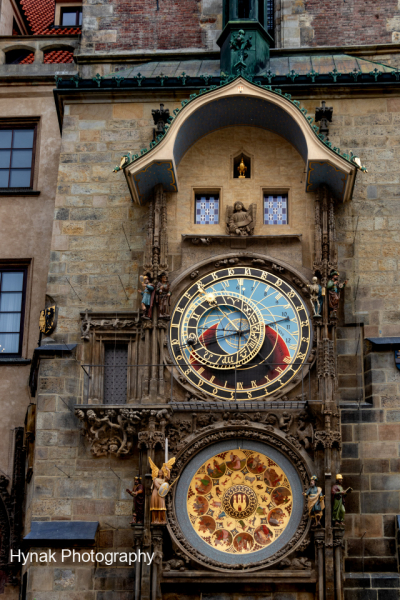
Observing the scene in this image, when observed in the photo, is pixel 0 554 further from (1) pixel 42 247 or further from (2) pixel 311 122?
(2) pixel 311 122

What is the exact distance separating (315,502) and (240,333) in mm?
2722

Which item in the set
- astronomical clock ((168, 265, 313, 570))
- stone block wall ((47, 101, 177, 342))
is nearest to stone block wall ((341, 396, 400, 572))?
astronomical clock ((168, 265, 313, 570))

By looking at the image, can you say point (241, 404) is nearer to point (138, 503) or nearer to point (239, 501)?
point (239, 501)

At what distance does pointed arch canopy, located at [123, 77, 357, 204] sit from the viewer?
17500 millimetres

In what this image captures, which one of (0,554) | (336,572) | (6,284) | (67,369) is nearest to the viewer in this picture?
(336,572)

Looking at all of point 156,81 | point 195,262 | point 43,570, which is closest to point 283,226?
point 195,262

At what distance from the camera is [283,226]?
59.0 ft

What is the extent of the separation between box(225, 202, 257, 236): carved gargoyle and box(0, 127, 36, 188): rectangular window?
4.49 meters

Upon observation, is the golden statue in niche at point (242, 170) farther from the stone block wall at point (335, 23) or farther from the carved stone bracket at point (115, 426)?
the carved stone bracket at point (115, 426)

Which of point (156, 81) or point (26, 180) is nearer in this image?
point (156, 81)

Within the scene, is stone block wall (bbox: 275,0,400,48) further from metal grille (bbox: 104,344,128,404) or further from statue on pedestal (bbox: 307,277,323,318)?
metal grille (bbox: 104,344,128,404)

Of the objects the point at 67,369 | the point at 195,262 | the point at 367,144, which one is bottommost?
the point at 67,369

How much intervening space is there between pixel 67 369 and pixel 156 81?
Answer: 4923 mm

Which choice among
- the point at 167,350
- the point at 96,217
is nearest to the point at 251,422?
the point at 167,350
